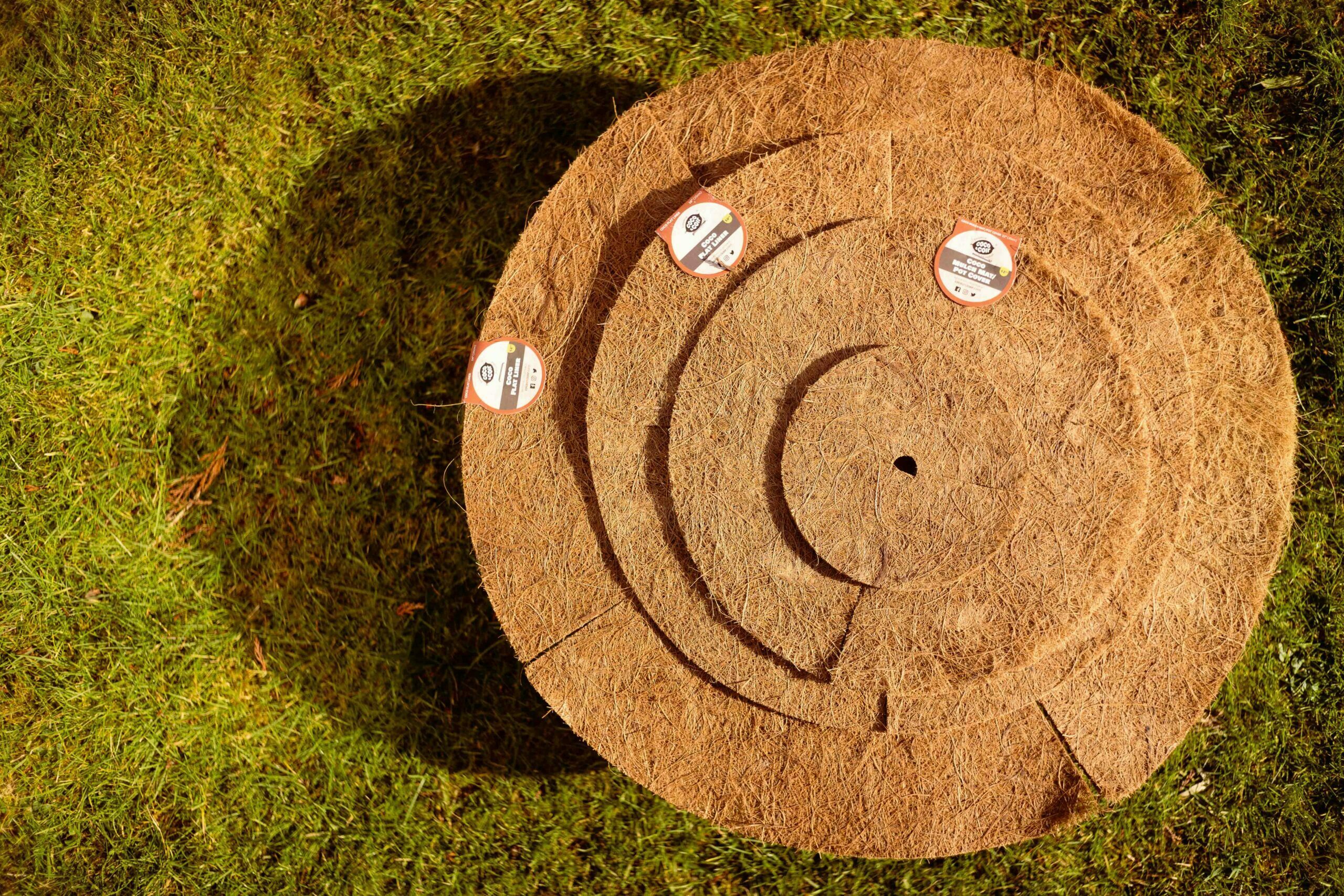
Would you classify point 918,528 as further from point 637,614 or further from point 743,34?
point 743,34

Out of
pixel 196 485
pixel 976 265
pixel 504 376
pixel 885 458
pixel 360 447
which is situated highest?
pixel 976 265

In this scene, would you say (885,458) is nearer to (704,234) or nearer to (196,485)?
(704,234)

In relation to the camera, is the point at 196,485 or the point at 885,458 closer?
the point at 885,458

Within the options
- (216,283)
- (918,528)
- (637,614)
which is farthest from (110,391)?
(918,528)

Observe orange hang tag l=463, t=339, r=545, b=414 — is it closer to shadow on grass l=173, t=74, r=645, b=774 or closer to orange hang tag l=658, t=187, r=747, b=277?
orange hang tag l=658, t=187, r=747, b=277

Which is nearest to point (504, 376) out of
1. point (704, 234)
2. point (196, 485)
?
point (704, 234)

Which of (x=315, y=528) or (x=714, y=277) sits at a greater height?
(x=714, y=277)
